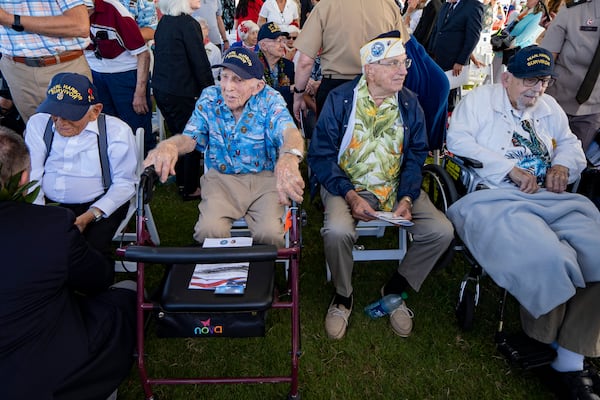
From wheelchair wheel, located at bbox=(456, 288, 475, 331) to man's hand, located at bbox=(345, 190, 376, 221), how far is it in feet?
2.56

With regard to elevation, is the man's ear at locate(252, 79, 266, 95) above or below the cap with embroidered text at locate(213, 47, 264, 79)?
below

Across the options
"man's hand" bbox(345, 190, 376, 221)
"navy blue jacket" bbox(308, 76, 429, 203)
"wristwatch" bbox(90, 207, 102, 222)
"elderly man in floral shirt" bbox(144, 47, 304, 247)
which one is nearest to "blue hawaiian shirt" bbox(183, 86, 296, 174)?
"elderly man in floral shirt" bbox(144, 47, 304, 247)

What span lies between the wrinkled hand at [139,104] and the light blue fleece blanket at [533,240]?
2782 millimetres

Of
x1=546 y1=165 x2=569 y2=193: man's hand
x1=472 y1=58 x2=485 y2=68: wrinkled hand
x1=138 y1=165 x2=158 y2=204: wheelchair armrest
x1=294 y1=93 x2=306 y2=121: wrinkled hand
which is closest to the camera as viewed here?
x1=138 y1=165 x2=158 y2=204: wheelchair armrest

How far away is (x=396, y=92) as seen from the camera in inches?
103

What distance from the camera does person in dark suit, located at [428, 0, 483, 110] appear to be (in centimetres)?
464

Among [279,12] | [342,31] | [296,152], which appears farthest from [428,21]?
[296,152]

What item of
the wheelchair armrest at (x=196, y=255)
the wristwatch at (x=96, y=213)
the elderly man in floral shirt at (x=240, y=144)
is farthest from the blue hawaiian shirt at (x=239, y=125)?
the wheelchair armrest at (x=196, y=255)

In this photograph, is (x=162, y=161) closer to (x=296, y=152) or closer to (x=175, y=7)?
(x=296, y=152)

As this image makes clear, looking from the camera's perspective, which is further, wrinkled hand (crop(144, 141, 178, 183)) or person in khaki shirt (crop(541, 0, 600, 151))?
person in khaki shirt (crop(541, 0, 600, 151))

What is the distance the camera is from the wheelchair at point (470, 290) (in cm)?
220

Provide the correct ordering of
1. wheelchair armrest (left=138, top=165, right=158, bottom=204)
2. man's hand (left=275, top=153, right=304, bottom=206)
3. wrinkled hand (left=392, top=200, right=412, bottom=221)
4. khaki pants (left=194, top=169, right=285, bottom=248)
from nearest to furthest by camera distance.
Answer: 1. man's hand (left=275, top=153, right=304, bottom=206)
2. wheelchair armrest (left=138, top=165, right=158, bottom=204)
3. khaki pants (left=194, top=169, right=285, bottom=248)
4. wrinkled hand (left=392, top=200, right=412, bottom=221)

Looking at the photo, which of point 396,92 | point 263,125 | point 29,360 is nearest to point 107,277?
point 29,360

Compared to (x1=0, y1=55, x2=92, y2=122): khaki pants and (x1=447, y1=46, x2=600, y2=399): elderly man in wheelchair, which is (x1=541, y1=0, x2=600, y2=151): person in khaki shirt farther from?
(x1=0, y1=55, x2=92, y2=122): khaki pants
